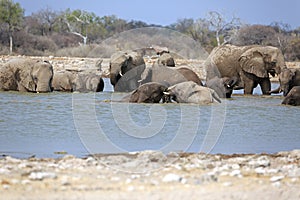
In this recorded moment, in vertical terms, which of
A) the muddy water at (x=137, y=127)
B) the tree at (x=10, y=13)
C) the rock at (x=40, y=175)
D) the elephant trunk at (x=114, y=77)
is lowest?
the muddy water at (x=137, y=127)

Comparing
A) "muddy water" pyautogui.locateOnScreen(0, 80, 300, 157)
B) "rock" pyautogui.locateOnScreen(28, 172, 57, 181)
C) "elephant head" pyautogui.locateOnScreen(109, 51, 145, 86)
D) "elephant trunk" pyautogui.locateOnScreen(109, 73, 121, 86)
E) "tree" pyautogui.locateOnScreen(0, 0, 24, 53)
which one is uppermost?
"tree" pyautogui.locateOnScreen(0, 0, 24, 53)

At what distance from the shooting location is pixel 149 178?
7.38 meters

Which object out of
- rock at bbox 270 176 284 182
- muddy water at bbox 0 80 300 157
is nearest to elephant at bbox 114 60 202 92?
muddy water at bbox 0 80 300 157

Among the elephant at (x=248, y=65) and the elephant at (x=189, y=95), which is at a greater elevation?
the elephant at (x=248, y=65)

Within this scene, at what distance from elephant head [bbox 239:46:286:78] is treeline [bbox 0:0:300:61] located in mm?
19590

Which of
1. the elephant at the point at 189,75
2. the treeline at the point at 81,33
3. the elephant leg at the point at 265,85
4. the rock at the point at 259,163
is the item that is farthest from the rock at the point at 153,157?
the treeline at the point at 81,33

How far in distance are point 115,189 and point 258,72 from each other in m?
18.7

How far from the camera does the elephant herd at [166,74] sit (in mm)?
22375

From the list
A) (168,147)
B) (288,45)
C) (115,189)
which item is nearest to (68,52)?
(288,45)

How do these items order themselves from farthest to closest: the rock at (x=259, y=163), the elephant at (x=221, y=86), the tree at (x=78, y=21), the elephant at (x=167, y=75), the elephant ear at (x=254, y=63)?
1. the tree at (x=78, y=21)
2. the elephant ear at (x=254, y=63)
3. the elephant at (x=167, y=75)
4. the elephant at (x=221, y=86)
5. the rock at (x=259, y=163)

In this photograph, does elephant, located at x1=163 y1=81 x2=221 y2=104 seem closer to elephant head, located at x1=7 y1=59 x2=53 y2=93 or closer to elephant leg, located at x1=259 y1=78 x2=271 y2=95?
elephant head, located at x1=7 y1=59 x2=53 y2=93

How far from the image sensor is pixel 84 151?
10461mm

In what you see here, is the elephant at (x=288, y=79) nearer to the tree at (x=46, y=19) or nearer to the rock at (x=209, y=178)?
the rock at (x=209, y=178)

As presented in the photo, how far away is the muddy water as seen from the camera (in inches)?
437
